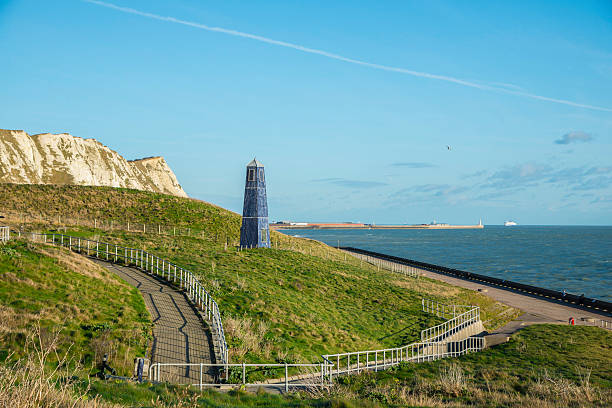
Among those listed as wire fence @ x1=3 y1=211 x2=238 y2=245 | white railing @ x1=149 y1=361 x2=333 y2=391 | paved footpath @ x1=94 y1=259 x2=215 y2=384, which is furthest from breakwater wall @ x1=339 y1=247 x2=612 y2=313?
paved footpath @ x1=94 y1=259 x2=215 y2=384

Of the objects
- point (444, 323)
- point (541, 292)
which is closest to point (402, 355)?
point (444, 323)

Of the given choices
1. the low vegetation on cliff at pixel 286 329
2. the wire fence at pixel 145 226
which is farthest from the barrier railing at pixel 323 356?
the wire fence at pixel 145 226

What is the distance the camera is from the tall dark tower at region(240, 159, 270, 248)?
4303cm

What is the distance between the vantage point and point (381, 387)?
14.5 meters

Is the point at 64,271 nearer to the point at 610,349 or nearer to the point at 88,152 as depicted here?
the point at 610,349

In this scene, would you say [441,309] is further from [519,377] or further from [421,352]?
[519,377]

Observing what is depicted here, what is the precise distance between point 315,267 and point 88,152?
331ft

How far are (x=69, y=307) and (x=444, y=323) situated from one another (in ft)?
65.6

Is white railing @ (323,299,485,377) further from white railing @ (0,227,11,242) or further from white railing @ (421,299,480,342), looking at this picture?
white railing @ (0,227,11,242)

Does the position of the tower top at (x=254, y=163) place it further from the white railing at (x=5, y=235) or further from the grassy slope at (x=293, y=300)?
the white railing at (x=5, y=235)

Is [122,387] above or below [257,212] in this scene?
below

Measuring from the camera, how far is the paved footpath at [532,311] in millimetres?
32406

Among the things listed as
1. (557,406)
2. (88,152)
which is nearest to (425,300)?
(557,406)

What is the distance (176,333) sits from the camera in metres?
17.7
